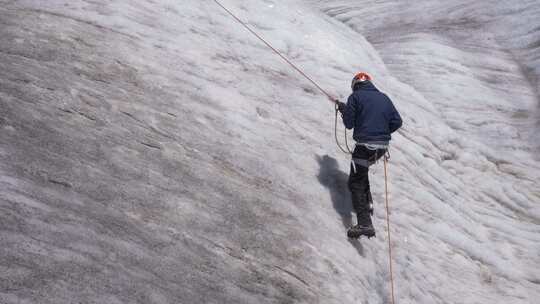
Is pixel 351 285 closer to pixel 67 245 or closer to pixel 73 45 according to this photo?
pixel 67 245

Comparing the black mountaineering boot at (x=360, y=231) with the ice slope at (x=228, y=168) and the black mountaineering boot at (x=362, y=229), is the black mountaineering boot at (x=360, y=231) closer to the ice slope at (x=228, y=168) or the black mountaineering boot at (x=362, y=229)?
the black mountaineering boot at (x=362, y=229)

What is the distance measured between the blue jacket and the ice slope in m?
1.06

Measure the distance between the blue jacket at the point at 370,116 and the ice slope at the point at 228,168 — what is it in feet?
3.49

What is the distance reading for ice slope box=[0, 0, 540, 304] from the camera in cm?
591

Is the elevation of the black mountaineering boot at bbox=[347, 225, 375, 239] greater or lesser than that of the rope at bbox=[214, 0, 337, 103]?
lesser

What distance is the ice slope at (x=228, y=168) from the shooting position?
233 inches

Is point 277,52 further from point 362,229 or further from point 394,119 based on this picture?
point 362,229

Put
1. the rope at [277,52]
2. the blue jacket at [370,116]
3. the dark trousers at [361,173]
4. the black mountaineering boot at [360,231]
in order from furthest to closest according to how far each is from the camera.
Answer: the rope at [277,52] < the blue jacket at [370,116] < the dark trousers at [361,173] < the black mountaineering boot at [360,231]

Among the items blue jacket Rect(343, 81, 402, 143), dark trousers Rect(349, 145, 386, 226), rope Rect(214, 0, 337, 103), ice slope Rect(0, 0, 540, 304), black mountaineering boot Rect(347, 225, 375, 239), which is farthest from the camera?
rope Rect(214, 0, 337, 103)

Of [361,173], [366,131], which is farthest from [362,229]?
[366,131]

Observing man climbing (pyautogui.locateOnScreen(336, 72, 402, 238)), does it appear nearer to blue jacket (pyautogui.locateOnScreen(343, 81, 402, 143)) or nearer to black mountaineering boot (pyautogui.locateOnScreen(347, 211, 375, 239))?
blue jacket (pyautogui.locateOnScreen(343, 81, 402, 143))

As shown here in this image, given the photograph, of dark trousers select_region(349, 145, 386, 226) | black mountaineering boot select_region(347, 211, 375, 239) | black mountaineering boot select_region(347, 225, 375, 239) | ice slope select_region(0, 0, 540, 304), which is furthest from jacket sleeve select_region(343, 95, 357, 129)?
black mountaineering boot select_region(347, 225, 375, 239)

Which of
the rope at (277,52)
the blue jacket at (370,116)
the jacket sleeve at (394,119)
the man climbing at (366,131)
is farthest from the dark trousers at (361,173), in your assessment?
the rope at (277,52)

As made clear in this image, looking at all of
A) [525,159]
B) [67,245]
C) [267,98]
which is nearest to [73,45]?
[267,98]
